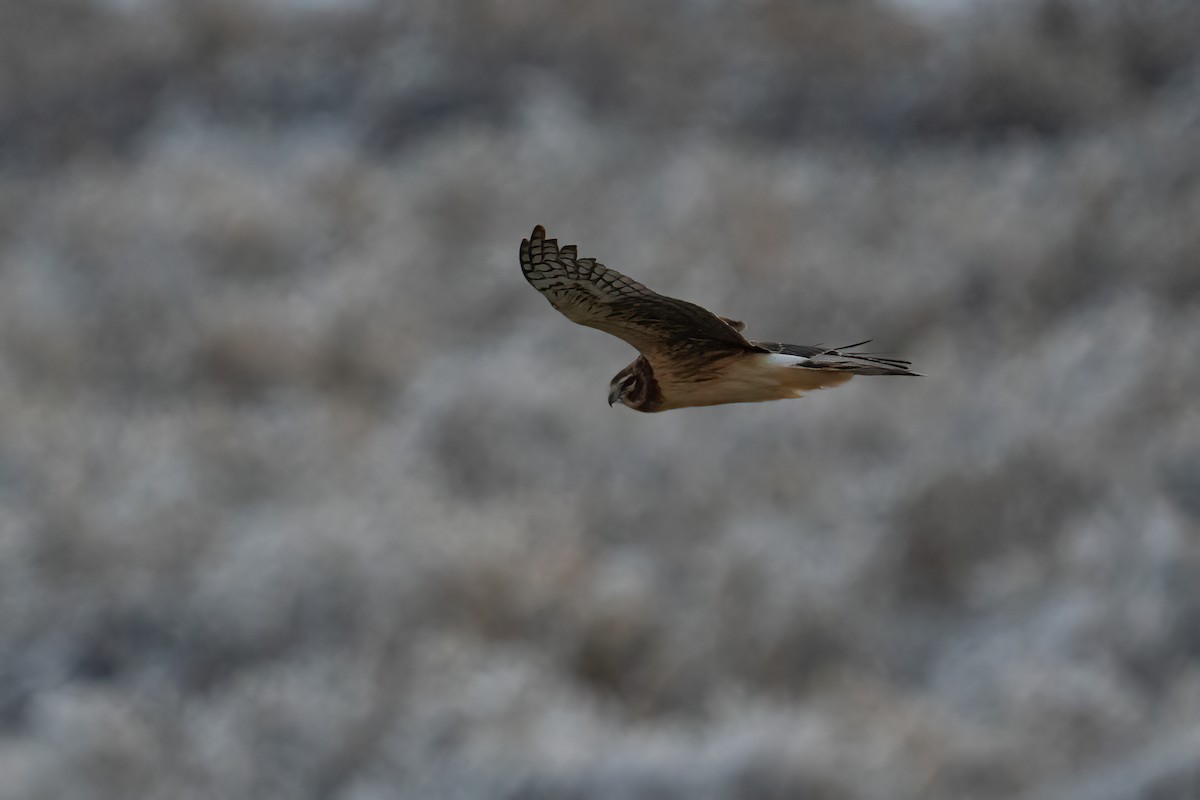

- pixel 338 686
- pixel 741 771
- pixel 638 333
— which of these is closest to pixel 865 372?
pixel 638 333

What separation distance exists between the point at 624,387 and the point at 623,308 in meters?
0.34

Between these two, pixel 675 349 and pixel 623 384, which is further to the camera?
pixel 623 384

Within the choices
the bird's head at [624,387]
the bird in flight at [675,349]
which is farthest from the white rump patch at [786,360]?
the bird's head at [624,387]

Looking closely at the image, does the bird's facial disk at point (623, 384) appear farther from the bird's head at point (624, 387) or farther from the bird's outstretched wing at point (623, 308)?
the bird's outstretched wing at point (623, 308)

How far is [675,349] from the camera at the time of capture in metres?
4.32

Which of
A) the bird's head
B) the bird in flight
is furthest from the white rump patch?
the bird's head

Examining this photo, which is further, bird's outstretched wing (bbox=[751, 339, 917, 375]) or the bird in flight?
the bird in flight

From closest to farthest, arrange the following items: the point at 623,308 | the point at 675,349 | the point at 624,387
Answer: the point at 623,308
the point at 675,349
the point at 624,387

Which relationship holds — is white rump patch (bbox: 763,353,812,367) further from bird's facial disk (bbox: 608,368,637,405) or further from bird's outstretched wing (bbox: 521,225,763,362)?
bird's facial disk (bbox: 608,368,637,405)

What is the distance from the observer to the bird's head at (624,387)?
449 centimetres

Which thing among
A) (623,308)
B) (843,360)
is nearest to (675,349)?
(623,308)

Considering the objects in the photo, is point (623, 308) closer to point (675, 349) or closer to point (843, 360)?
point (675, 349)

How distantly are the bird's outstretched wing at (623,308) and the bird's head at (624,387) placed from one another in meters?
0.13

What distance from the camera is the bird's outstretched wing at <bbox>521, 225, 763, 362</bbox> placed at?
4078mm
